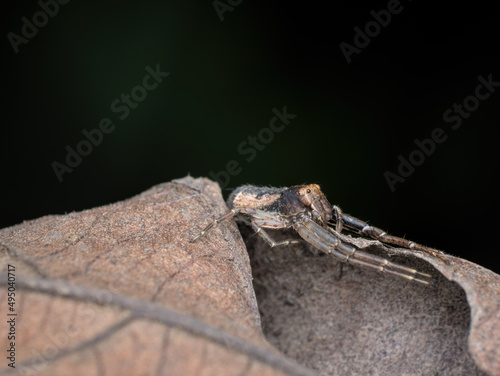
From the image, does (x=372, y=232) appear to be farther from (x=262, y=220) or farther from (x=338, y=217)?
(x=262, y=220)

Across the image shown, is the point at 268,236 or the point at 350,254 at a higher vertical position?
the point at 268,236

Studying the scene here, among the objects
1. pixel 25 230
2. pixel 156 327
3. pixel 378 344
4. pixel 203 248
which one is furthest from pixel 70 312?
pixel 378 344

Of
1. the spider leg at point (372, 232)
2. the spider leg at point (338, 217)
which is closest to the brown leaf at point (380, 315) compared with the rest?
the spider leg at point (372, 232)

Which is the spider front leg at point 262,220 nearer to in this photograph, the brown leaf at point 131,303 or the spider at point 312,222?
the spider at point 312,222

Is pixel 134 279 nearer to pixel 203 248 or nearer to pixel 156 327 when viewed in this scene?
pixel 156 327

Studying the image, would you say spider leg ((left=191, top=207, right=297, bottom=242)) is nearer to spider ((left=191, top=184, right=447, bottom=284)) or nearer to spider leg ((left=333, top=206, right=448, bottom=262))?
spider ((left=191, top=184, right=447, bottom=284))

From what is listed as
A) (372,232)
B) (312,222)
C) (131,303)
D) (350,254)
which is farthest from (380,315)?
(131,303)

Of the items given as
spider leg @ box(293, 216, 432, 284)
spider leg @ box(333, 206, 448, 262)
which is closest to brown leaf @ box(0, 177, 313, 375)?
spider leg @ box(293, 216, 432, 284)
